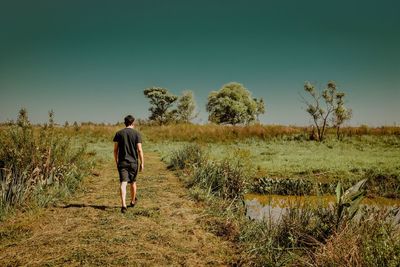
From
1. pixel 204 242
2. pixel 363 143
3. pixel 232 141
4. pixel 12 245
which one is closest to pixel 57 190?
pixel 12 245

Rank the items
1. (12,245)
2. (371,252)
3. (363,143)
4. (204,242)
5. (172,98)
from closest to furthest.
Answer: (371,252) < (12,245) < (204,242) < (363,143) < (172,98)

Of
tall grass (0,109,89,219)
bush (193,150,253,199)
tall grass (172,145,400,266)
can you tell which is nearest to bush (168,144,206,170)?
bush (193,150,253,199)

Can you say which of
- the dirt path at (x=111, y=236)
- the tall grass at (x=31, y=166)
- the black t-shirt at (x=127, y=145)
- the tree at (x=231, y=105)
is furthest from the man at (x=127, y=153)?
the tree at (x=231, y=105)

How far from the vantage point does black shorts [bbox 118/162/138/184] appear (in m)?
7.06

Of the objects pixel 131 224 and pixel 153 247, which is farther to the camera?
pixel 131 224

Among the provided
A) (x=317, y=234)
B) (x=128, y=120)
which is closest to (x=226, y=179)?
(x=128, y=120)

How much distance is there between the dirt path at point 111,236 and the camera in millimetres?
4543

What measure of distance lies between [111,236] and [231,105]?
5553 cm

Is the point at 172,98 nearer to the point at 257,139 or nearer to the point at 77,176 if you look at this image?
the point at 257,139

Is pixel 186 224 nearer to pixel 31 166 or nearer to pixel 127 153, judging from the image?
pixel 127 153

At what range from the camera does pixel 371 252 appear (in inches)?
138

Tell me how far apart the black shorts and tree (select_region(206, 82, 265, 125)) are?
51859mm

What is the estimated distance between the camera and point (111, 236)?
17.5 feet

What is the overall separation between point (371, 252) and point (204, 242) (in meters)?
2.69
